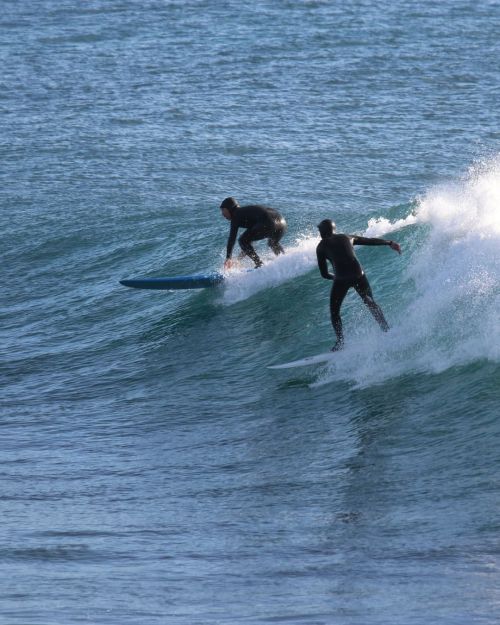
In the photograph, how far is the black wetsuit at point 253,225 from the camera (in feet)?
53.0

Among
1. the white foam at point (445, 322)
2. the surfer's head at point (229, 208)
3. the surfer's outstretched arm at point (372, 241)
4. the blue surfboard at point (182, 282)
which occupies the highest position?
the surfer's outstretched arm at point (372, 241)

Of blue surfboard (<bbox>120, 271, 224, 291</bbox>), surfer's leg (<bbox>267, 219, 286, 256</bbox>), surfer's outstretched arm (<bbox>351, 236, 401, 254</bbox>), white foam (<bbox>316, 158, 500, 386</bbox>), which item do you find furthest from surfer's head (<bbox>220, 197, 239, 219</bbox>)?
surfer's outstretched arm (<bbox>351, 236, 401, 254</bbox>)

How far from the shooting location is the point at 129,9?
43.1 m

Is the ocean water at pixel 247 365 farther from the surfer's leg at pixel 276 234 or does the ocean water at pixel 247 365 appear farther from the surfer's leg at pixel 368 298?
the surfer's leg at pixel 276 234

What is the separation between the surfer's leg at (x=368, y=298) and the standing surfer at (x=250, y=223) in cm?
304

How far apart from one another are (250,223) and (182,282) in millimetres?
1537

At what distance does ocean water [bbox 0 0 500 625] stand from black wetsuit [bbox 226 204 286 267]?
0.65 m

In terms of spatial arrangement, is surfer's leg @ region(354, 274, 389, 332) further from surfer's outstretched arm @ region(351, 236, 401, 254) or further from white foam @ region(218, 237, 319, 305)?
white foam @ region(218, 237, 319, 305)

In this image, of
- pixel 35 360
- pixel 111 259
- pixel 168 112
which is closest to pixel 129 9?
pixel 168 112

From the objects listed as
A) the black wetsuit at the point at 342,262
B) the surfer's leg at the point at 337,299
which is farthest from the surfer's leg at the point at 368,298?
the surfer's leg at the point at 337,299

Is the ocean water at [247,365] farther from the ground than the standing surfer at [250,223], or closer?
closer

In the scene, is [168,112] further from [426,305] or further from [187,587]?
[187,587]

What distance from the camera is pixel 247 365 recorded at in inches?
591

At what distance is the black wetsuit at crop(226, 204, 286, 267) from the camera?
1614 centimetres
